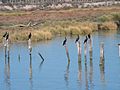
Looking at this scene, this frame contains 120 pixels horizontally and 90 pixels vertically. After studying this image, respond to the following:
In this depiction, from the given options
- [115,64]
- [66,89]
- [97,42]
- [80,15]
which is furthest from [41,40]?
[80,15]

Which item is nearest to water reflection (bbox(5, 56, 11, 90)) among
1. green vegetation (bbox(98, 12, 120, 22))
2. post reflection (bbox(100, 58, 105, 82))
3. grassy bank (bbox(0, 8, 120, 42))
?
post reflection (bbox(100, 58, 105, 82))

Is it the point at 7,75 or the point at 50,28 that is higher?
the point at 50,28

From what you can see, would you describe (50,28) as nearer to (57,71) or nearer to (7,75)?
(57,71)

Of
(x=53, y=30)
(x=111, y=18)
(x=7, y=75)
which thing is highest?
(x=111, y=18)

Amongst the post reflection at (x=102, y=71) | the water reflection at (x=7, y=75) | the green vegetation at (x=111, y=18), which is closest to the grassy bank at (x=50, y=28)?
the green vegetation at (x=111, y=18)

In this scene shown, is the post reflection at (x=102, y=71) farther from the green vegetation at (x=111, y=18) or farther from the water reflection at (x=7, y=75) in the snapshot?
the green vegetation at (x=111, y=18)

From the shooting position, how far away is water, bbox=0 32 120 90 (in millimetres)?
31355

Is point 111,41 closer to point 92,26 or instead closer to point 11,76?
point 92,26

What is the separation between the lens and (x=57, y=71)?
35500 mm

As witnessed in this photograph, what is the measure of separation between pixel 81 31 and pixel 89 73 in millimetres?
24915

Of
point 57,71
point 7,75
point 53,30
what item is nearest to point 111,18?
Result: point 53,30

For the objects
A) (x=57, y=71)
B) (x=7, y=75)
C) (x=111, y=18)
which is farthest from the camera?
(x=111, y=18)

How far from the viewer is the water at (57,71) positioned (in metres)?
31.4

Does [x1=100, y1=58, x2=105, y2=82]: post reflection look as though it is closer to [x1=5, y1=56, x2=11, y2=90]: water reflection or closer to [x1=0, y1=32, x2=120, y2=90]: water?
[x1=0, y1=32, x2=120, y2=90]: water
